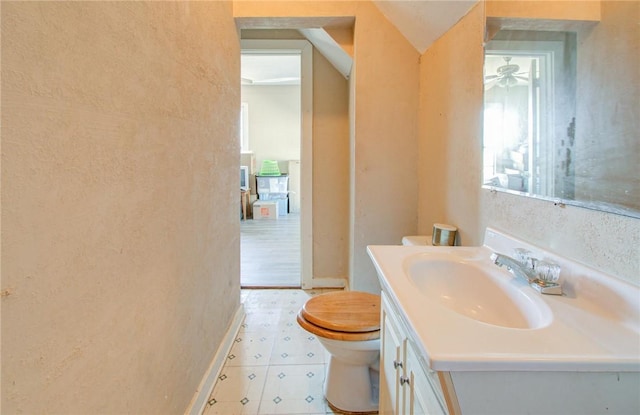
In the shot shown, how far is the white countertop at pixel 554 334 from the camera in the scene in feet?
1.84

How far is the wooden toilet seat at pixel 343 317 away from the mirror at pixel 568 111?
2.49 feet

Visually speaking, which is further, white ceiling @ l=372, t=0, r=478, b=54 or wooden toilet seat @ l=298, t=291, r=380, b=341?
white ceiling @ l=372, t=0, r=478, b=54

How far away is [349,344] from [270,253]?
281 cm

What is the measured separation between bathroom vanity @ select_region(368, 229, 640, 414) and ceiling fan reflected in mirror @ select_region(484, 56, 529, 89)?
1.97ft

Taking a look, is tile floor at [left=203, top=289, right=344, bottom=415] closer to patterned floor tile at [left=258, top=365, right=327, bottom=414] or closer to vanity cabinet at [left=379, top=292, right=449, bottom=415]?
patterned floor tile at [left=258, top=365, right=327, bottom=414]

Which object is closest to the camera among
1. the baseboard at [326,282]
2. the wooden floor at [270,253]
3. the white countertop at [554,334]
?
the white countertop at [554,334]

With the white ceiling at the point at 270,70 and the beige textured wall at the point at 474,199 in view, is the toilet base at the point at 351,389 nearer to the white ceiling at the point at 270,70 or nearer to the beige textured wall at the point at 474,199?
the beige textured wall at the point at 474,199

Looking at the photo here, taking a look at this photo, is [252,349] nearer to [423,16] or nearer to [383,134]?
[383,134]

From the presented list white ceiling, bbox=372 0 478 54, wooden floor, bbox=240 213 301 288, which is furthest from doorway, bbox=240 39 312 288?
white ceiling, bbox=372 0 478 54

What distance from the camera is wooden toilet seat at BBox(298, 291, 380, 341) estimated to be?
1372mm

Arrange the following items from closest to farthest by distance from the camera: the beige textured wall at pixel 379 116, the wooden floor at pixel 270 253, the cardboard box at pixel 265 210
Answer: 1. the beige textured wall at pixel 379 116
2. the wooden floor at pixel 270 253
3. the cardboard box at pixel 265 210

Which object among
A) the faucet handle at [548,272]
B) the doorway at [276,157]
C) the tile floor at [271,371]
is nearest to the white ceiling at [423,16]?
the doorway at [276,157]

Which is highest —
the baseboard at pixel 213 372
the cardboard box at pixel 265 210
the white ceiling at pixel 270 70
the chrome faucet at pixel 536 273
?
the white ceiling at pixel 270 70

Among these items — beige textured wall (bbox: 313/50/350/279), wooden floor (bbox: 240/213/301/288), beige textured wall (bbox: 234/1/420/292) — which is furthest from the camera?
wooden floor (bbox: 240/213/301/288)
